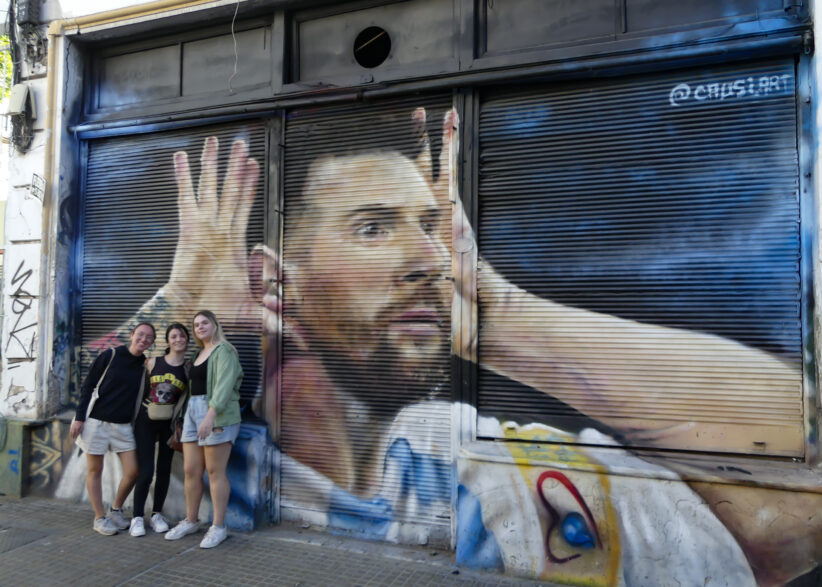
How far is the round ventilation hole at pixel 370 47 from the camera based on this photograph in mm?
5086

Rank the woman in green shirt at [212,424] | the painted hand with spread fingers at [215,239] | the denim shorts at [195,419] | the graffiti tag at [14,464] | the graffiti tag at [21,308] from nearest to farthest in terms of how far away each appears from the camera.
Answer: the woman in green shirt at [212,424] → the denim shorts at [195,419] → the painted hand with spread fingers at [215,239] → the graffiti tag at [14,464] → the graffiti tag at [21,308]

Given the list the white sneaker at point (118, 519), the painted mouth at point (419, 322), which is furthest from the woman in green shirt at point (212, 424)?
the painted mouth at point (419, 322)

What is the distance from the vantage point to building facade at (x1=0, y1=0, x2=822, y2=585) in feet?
12.6

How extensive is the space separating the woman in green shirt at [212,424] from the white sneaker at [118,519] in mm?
525

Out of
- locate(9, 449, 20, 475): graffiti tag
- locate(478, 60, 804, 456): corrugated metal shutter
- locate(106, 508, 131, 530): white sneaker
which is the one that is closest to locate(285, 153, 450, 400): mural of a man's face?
locate(478, 60, 804, 456): corrugated metal shutter

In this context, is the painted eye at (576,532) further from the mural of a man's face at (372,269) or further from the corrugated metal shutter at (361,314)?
the mural of a man's face at (372,269)

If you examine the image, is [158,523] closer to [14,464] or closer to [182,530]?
[182,530]

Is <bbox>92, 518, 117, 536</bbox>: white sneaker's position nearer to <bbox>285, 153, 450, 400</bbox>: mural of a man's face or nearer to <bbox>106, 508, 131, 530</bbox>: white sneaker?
<bbox>106, 508, 131, 530</bbox>: white sneaker

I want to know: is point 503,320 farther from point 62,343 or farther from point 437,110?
point 62,343

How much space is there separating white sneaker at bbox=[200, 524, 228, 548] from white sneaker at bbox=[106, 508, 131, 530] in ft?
2.94

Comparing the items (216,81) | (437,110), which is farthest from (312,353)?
(216,81)

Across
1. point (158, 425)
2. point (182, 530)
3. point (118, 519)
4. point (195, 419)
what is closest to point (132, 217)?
point (158, 425)

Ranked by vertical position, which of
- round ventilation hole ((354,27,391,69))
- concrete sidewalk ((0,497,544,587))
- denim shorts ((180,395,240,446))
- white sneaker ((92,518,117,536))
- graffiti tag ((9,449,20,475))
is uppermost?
round ventilation hole ((354,27,391,69))

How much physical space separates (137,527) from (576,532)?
3.57 metres
